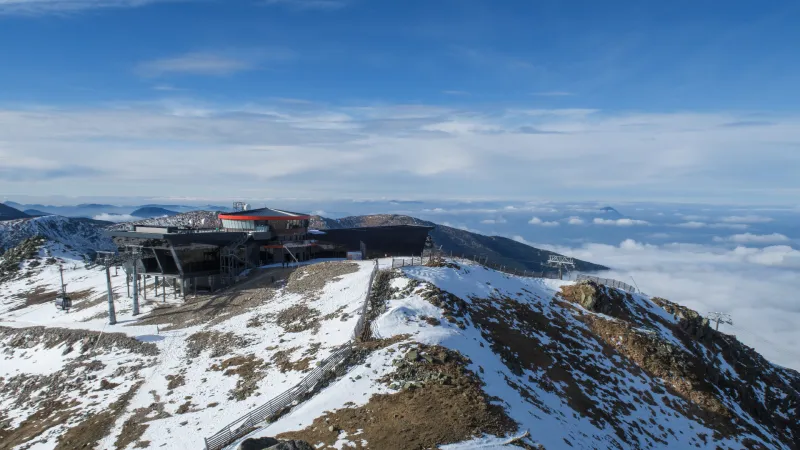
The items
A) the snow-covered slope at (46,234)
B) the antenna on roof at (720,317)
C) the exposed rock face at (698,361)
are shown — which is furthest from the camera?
the snow-covered slope at (46,234)

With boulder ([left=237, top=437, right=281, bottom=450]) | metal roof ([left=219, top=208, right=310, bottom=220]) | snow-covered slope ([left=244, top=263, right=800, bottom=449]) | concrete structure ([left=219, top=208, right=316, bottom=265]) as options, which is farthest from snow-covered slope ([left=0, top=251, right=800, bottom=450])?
metal roof ([left=219, top=208, right=310, bottom=220])

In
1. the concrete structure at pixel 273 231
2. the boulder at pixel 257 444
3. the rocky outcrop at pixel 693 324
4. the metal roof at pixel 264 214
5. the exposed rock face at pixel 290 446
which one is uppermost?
the metal roof at pixel 264 214

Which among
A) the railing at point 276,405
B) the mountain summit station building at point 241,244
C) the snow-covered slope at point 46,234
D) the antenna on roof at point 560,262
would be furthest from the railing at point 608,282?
the snow-covered slope at point 46,234

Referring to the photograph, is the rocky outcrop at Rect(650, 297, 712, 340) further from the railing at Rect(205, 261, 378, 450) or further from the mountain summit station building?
the railing at Rect(205, 261, 378, 450)

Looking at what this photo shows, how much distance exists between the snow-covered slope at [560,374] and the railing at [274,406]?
1.61m

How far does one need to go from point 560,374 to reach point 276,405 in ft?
70.6

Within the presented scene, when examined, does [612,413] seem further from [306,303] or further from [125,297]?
[125,297]

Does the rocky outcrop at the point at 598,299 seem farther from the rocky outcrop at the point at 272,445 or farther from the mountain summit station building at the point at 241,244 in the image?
the rocky outcrop at the point at 272,445

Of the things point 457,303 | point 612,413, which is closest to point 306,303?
point 457,303

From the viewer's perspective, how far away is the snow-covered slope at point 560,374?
2227cm

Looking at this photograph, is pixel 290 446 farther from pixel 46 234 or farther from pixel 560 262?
pixel 46 234

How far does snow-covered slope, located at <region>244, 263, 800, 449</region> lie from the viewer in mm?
22266

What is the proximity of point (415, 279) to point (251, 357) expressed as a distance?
1646 cm

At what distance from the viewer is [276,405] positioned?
24.6 m
